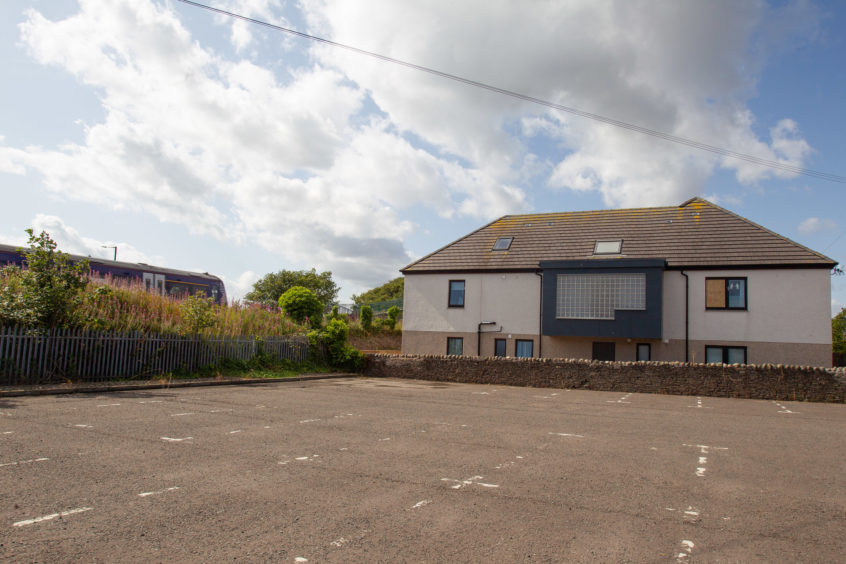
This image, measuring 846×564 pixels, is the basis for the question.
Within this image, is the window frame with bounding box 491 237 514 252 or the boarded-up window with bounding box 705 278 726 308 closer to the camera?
the boarded-up window with bounding box 705 278 726 308

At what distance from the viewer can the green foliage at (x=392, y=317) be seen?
39.5m

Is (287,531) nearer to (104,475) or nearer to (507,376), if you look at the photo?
(104,475)

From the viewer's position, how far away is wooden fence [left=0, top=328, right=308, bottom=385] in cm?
1325

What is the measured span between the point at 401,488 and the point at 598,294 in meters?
20.8

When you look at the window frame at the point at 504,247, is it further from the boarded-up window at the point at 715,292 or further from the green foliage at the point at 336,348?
the green foliage at the point at 336,348

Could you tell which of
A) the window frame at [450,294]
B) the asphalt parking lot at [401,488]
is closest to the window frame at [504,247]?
→ the window frame at [450,294]

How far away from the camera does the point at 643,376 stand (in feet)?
62.8

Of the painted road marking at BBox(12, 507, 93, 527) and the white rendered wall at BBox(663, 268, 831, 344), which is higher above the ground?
the white rendered wall at BBox(663, 268, 831, 344)

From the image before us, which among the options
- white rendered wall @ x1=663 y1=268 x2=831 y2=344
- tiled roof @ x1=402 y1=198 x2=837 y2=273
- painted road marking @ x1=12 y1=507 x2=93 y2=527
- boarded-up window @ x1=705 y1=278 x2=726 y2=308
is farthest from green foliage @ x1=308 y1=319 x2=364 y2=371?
painted road marking @ x1=12 y1=507 x2=93 y2=527

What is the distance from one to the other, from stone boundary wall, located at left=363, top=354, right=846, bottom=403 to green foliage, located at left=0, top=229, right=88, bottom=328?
485 inches

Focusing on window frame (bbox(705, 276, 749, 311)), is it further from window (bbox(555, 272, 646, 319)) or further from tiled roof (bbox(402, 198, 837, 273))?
window (bbox(555, 272, 646, 319))

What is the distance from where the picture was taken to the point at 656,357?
2408cm

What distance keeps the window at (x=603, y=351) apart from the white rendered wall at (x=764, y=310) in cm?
233

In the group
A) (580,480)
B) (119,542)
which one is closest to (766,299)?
(580,480)
